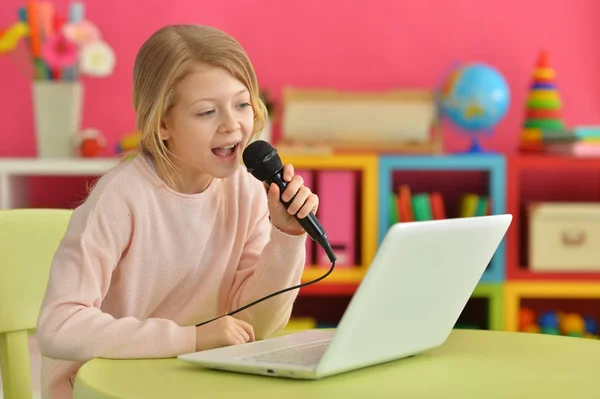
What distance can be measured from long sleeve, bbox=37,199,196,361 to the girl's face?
176 mm

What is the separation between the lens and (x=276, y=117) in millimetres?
3404

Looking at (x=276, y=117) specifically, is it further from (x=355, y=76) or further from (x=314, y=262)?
(x=314, y=262)

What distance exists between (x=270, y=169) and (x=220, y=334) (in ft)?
0.69

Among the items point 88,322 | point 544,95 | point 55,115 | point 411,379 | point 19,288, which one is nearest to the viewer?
point 411,379

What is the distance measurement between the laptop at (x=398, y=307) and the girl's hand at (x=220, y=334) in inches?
1.3

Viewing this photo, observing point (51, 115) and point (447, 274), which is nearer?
point (447, 274)

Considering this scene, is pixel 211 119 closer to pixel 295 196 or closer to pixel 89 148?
pixel 295 196

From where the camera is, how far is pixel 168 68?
51.9 inches

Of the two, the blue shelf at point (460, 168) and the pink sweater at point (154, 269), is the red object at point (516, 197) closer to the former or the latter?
the blue shelf at point (460, 168)

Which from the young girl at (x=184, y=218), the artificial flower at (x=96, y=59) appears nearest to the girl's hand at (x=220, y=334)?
the young girl at (x=184, y=218)

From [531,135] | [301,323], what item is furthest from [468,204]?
[301,323]

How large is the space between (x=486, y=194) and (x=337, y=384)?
2.49 metres

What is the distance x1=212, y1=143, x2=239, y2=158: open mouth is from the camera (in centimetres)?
134

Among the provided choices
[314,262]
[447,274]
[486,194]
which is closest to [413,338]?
[447,274]
